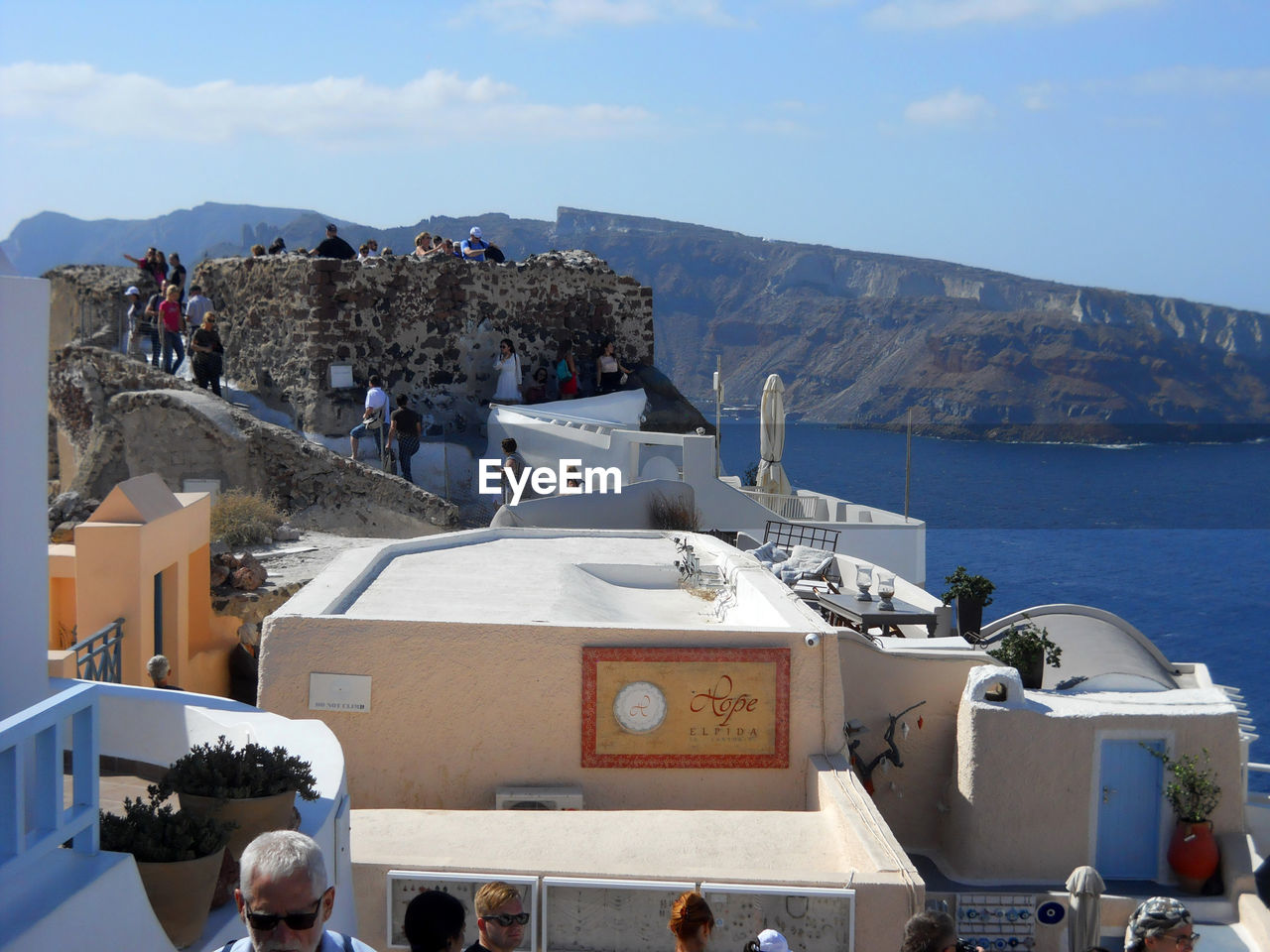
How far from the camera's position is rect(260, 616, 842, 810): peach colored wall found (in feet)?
28.5

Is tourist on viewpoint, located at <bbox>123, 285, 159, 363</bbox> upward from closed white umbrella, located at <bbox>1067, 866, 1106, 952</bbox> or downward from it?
upward

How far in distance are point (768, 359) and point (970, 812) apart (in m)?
155

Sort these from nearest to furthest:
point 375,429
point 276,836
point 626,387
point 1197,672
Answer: point 276,836 < point 1197,672 < point 375,429 < point 626,387

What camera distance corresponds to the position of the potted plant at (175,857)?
386 cm

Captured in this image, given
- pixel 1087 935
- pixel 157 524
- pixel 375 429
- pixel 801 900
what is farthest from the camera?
pixel 375 429

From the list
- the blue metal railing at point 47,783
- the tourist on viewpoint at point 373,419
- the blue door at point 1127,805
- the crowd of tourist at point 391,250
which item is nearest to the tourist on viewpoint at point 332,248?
the crowd of tourist at point 391,250

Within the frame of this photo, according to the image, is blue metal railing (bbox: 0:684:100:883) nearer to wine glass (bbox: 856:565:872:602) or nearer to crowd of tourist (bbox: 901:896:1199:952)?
crowd of tourist (bbox: 901:896:1199:952)

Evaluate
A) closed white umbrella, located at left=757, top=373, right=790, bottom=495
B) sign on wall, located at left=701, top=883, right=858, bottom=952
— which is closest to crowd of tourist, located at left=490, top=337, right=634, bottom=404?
closed white umbrella, located at left=757, top=373, right=790, bottom=495

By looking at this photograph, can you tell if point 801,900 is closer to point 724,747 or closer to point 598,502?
point 724,747

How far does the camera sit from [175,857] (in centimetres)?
393

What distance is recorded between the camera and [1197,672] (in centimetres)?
1257

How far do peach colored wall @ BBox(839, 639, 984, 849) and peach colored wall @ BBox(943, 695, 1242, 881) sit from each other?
0.30m

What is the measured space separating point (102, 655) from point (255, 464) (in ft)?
33.3

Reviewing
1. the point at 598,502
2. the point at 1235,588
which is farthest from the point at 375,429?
the point at 1235,588
